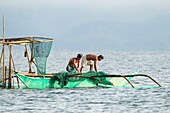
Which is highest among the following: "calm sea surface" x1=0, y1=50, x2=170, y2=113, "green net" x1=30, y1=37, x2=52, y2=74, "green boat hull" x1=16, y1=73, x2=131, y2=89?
"green net" x1=30, y1=37, x2=52, y2=74

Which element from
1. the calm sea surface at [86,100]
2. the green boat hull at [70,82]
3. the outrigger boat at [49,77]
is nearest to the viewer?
the calm sea surface at [86,100]

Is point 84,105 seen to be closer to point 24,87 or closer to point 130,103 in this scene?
point 130,103

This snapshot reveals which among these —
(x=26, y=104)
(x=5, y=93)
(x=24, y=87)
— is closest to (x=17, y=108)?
(x=26, y=104)

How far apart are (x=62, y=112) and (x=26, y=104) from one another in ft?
8.90

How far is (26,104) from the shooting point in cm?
2548

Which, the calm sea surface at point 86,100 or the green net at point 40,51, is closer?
the calm sea surface at point 86,100

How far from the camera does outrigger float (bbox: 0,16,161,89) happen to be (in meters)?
29.1

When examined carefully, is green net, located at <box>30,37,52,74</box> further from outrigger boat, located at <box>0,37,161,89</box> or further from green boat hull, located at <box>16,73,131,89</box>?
green boat hull, located at <box>16,73,131,89</box>

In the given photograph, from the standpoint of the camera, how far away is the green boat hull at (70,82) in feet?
95.4

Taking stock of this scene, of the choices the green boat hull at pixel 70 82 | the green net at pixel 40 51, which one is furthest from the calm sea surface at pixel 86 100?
the green net at pixel 40 51

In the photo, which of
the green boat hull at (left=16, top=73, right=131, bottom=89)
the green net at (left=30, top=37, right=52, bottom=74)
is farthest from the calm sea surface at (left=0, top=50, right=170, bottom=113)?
the green net at (left=30, top=37, right=52, bottom=74)

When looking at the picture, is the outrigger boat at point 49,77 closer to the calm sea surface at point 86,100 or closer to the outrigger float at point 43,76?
the outrigger float at point 43,76

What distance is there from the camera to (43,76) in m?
29.8

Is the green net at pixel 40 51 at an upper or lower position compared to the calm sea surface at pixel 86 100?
upper
